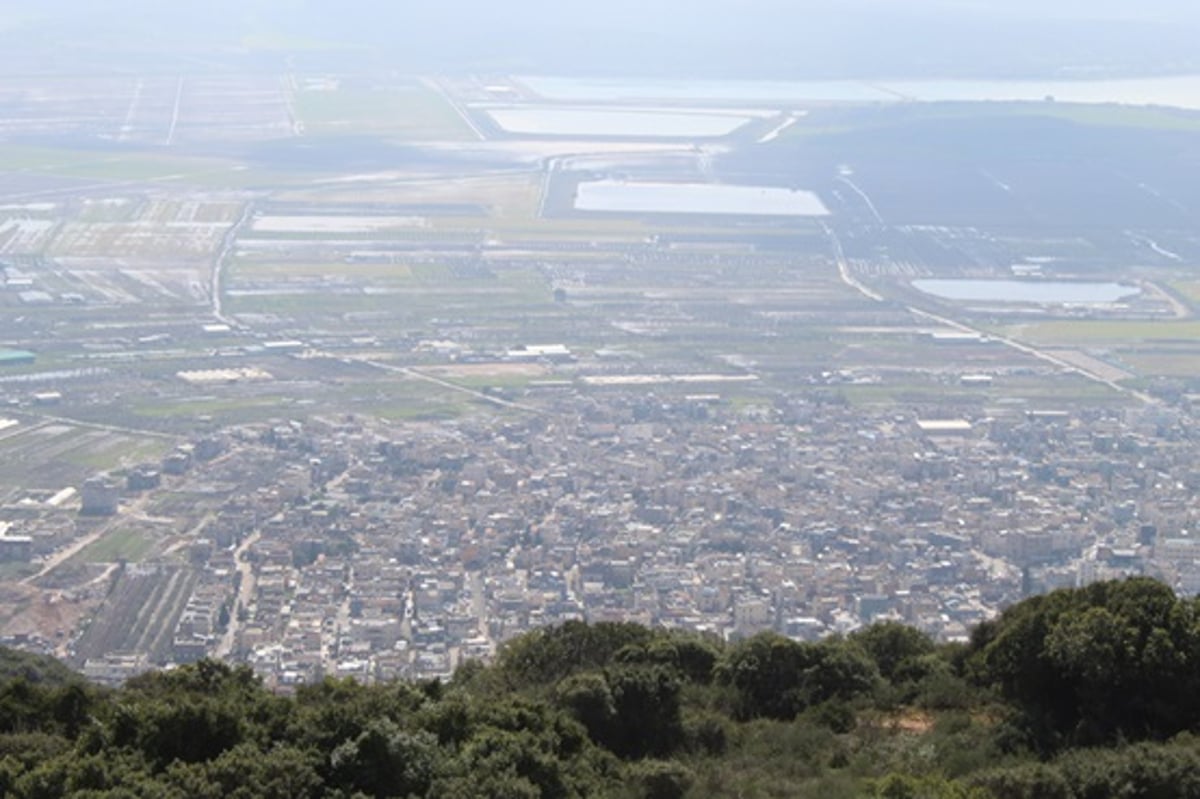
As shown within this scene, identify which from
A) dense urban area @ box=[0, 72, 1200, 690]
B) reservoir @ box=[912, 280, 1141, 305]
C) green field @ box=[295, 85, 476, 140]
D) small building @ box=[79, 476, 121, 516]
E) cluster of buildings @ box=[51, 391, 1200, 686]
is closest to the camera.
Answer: cluster of buildings @ box=[51, 391, 1200, 686]

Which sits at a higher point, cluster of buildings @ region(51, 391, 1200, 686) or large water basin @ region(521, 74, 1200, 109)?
large water basin @ region(521, 74, 1200, 109)

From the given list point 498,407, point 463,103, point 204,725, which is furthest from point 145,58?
point 204,725

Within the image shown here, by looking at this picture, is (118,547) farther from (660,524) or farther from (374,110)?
(374,110)

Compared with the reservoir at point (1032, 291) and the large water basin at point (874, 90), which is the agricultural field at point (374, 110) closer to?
the large water basin at point (874, 90)

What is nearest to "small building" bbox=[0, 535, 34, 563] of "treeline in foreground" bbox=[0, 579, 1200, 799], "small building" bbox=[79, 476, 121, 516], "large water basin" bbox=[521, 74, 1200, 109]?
"small building" bbox=[79, 476, 121, 516]

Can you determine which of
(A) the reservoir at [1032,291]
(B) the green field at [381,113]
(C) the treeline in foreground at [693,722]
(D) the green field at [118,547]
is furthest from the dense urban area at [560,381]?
(C) the treeline in foreground at [693,722]

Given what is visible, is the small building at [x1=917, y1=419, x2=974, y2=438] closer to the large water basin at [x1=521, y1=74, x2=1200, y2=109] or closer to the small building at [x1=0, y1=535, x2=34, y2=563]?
the small building at [x1=0, y1=535, x2=34, y2=563]

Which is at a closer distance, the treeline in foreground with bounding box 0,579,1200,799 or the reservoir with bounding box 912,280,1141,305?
the treeline in foreground with bounding box 0,579,1200,799
